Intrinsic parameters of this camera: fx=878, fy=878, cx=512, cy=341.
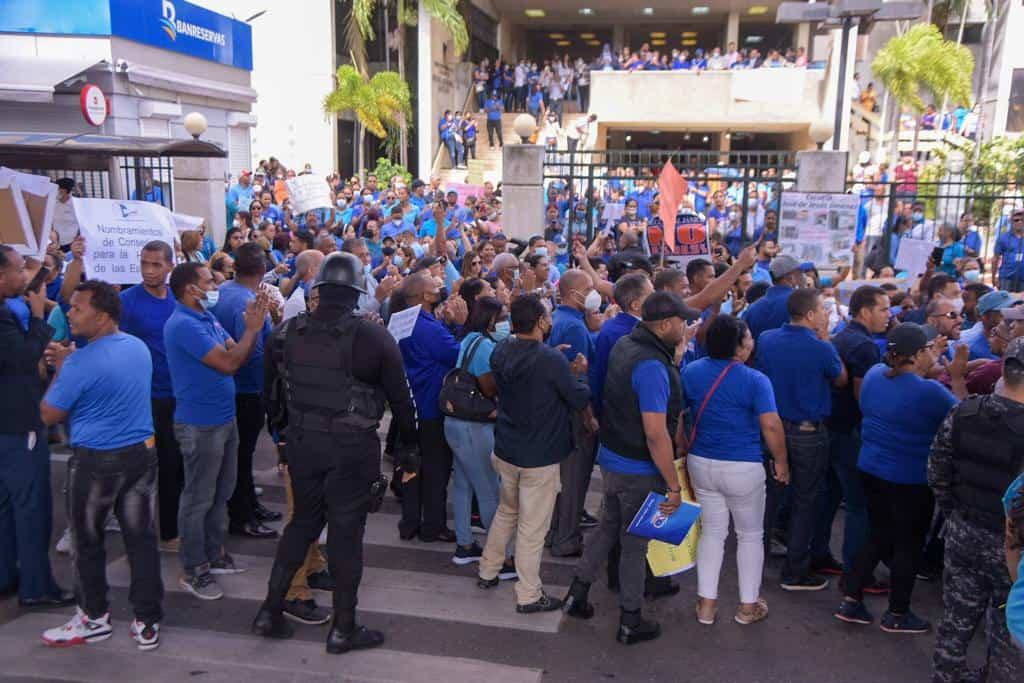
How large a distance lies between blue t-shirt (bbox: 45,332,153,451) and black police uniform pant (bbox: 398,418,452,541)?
6.56 feet

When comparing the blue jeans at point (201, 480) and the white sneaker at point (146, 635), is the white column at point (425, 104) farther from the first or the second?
the white sneaker at point (146, 635)

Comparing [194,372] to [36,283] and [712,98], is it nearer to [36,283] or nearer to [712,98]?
[36,283]

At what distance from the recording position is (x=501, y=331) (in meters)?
5.75

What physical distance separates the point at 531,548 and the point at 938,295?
381cm

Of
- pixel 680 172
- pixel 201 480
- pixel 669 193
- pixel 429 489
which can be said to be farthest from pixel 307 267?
pixel 680 172

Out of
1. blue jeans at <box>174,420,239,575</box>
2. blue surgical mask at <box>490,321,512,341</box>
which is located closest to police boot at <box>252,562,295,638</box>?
blue jeans at <box>174,420,239,575</box>

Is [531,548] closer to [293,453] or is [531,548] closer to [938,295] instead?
[293,453]

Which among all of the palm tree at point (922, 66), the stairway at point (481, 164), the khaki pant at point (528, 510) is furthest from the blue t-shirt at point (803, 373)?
the palm tree at point (922, 66)

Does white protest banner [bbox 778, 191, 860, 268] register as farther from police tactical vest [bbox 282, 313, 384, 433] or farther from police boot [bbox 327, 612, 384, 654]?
police boot [bbox 327, 612, 384, 654]

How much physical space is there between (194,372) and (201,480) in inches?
24.9

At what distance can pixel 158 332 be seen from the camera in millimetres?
5473

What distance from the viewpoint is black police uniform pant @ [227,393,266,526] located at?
6012mm

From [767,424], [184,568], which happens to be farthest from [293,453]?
[767,424]

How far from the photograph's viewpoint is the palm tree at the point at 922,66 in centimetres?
2408
